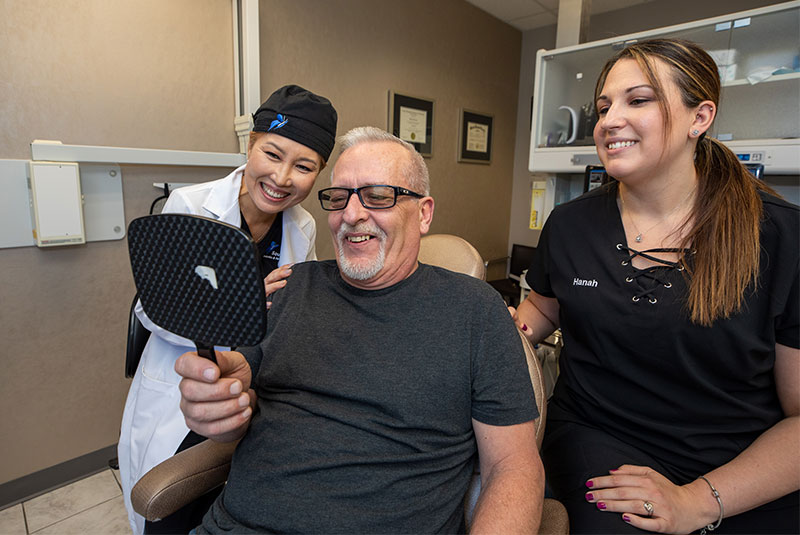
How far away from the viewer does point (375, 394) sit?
999mm

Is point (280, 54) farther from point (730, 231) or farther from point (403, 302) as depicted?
point (730, 231)

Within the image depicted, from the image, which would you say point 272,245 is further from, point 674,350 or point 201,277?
point 674,350

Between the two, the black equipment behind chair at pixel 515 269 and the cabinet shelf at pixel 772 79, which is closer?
the cabinet shelf at pixel 772 79

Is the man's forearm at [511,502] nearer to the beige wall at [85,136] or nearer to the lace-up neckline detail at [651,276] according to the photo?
the lace-up neckline detail at [651,276]

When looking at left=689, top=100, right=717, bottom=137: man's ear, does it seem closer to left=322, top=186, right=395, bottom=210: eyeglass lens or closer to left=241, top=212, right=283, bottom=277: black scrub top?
left=322, top=186, right=395, bottom=210: eyeglass lens

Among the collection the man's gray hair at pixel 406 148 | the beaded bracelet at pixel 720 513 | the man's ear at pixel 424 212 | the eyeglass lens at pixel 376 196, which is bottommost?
the beaded bracelet at pixel 720 513

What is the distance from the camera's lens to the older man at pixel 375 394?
0.90 meters

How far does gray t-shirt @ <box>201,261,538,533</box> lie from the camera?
916mm

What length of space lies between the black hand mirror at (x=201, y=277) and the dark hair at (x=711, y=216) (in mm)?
994

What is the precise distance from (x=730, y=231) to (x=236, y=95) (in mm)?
2220

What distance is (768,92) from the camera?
7.36 ft

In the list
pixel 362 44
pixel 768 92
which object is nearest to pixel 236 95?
pixel 362 44

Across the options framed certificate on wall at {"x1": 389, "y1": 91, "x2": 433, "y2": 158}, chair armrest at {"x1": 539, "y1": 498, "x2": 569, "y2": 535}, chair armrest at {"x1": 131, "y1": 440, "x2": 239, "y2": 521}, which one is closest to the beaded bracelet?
chair armrest at {"x1": 539, "y1": 498, "x2": 569, "y2": 535}

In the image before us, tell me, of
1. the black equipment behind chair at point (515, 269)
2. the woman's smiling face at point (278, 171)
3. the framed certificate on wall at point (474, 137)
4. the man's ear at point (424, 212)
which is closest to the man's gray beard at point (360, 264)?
the man's ear at point (424, 212)
